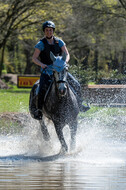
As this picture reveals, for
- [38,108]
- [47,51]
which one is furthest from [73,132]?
[47,51]

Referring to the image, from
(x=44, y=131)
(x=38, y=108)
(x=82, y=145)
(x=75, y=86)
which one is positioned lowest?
(x=82, y=145)

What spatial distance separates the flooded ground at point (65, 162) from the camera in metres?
6.81

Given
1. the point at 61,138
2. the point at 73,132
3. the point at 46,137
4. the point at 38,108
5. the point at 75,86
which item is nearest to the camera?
the point at 61,138

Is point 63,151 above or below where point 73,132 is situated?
below

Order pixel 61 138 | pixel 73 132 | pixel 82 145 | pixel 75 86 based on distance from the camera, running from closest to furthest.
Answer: pixel 61 138 → pixel 73 132 → pixel 75 86 → pixel 82 145

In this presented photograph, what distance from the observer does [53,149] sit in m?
10.6

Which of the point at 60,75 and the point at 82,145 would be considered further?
the point at 82,145

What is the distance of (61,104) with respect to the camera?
957cm

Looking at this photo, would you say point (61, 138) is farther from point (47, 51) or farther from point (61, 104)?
point (47, 51)

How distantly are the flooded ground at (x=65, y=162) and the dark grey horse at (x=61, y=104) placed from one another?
1.73ft

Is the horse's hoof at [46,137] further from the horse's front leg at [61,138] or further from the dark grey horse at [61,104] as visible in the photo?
the horse's front leg at [61,138]

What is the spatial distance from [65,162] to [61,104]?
3.86ft

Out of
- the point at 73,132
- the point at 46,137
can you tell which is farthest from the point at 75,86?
the point at 46,137

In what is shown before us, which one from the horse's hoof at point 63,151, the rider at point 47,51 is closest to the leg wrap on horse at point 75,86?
the rider at point 47,51
